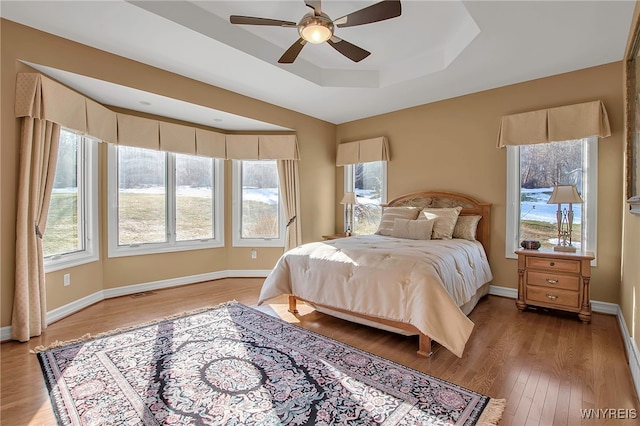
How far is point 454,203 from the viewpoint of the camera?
4.30m

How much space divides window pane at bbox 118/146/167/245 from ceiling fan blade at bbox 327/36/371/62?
3108 mm

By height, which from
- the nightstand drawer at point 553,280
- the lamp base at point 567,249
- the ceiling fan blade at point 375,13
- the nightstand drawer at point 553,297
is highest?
the ceiling fan blade at point 375,13

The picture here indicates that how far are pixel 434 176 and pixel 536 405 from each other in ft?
10.7

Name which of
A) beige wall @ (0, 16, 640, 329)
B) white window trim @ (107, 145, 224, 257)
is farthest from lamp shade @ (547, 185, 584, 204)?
white window trim @ (107, 145, 224, 257)

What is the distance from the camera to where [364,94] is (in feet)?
13.8

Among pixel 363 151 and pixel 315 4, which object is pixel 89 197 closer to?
pixel 315 4

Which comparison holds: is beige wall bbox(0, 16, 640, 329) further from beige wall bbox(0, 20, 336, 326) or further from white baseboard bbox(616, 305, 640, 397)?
white baseboard bbox(616, 305, 640, 397)

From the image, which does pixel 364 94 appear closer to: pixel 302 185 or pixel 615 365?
pixel 302 185

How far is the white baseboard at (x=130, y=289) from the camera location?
3111mm

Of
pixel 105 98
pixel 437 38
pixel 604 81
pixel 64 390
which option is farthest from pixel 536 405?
pixel 105 98

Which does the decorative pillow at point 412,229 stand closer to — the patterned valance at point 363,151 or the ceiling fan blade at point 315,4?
the patterned valance at point 363,151

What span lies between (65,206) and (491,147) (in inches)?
202

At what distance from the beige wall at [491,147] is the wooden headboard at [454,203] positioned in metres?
0.09

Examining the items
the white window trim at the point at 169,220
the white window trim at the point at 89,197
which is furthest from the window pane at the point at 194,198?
the white window trim at the point at 89,197
